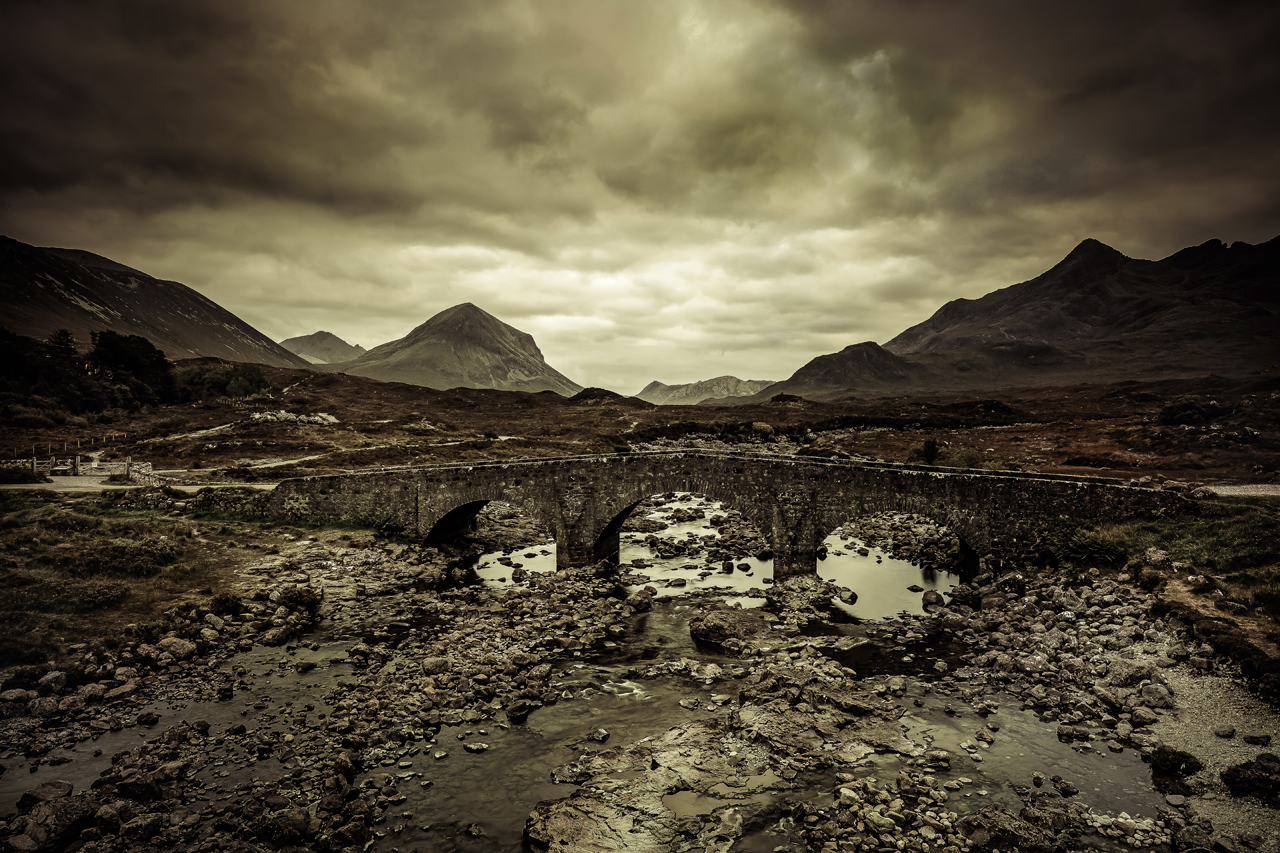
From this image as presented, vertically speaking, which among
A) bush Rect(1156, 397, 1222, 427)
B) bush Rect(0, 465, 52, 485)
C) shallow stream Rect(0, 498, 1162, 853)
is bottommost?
shallow stream Rect(0, 498, 1162, 853)

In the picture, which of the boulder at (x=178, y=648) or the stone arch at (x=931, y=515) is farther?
the stone arch at (x=931, y=515)

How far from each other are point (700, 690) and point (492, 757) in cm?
675

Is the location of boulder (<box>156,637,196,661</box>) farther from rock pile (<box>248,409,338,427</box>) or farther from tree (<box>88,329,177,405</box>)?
tree (<box>88,329,177,405</box>)

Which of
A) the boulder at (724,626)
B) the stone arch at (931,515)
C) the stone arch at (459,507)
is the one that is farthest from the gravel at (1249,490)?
the stone arch at (459,507)

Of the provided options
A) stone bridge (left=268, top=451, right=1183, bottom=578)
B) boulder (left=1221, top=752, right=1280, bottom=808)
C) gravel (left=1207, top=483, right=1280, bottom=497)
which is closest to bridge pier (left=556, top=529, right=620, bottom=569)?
stone bridge (left=268, top=451, right=1183, bottom=578)

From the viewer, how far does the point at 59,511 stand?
28.0 metres

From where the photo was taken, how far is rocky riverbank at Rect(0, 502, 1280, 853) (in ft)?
38.4

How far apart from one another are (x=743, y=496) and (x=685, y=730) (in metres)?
14.7

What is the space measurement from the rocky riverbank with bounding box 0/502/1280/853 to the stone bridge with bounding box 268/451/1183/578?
3407 millimetres

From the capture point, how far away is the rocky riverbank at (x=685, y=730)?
38.4ft

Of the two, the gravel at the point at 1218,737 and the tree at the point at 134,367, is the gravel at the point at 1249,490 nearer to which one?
the gravel at the point at 1218,737

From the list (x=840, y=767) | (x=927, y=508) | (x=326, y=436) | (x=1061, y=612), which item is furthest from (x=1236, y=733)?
(x=326, y=436)

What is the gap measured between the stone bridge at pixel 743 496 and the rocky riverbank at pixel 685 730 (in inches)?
134

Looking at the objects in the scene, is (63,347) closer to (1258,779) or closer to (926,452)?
(926,452)
